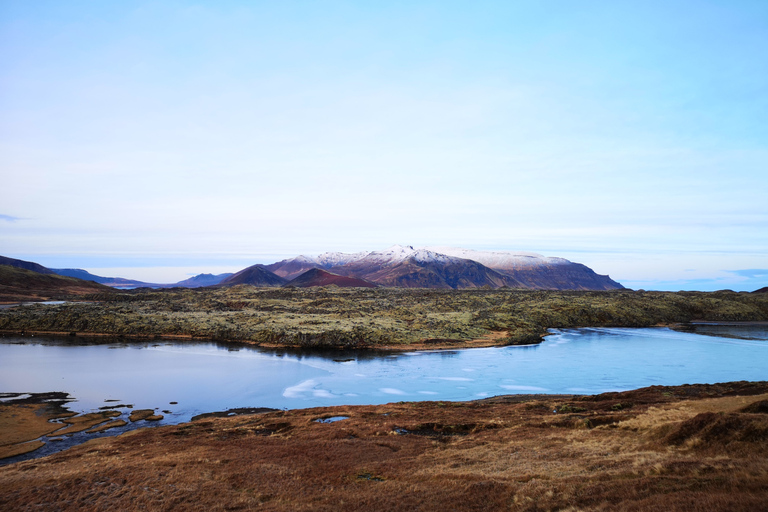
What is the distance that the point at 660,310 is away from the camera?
283 feet

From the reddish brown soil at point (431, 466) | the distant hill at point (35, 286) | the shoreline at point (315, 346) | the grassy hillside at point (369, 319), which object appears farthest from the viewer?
the distant hill at point (35, 286)

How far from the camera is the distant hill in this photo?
116944 millimetres

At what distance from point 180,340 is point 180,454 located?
1850 inches

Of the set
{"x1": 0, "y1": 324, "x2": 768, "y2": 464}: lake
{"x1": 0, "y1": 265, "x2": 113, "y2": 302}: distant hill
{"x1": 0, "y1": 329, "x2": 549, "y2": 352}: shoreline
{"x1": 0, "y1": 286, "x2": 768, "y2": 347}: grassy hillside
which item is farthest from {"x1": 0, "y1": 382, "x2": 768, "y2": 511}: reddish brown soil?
{"x1": 0, "y1": 265, "x2": 113, "y2": 302}: distant hill

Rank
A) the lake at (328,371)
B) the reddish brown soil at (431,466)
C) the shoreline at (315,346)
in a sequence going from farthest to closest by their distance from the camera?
the shoreline at (315,346) < the lake at (328,371) < the reddish brown soil at (431,466)

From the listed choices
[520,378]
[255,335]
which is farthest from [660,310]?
[255,335]

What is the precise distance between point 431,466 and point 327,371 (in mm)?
26744

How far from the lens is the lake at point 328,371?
99.6 ft

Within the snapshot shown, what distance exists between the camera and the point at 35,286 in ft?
453

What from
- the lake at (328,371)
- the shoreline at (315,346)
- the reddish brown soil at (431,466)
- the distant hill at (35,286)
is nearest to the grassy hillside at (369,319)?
the shoreline at (315,346)

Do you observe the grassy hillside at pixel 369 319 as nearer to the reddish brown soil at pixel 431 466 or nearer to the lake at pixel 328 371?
the lake at pixel 328 371

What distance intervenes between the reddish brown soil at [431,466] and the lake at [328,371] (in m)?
8.98

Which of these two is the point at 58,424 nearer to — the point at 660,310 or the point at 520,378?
the point at 520,378

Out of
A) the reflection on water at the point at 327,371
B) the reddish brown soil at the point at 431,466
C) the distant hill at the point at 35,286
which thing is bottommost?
the reflection on water at the point at 327,371
